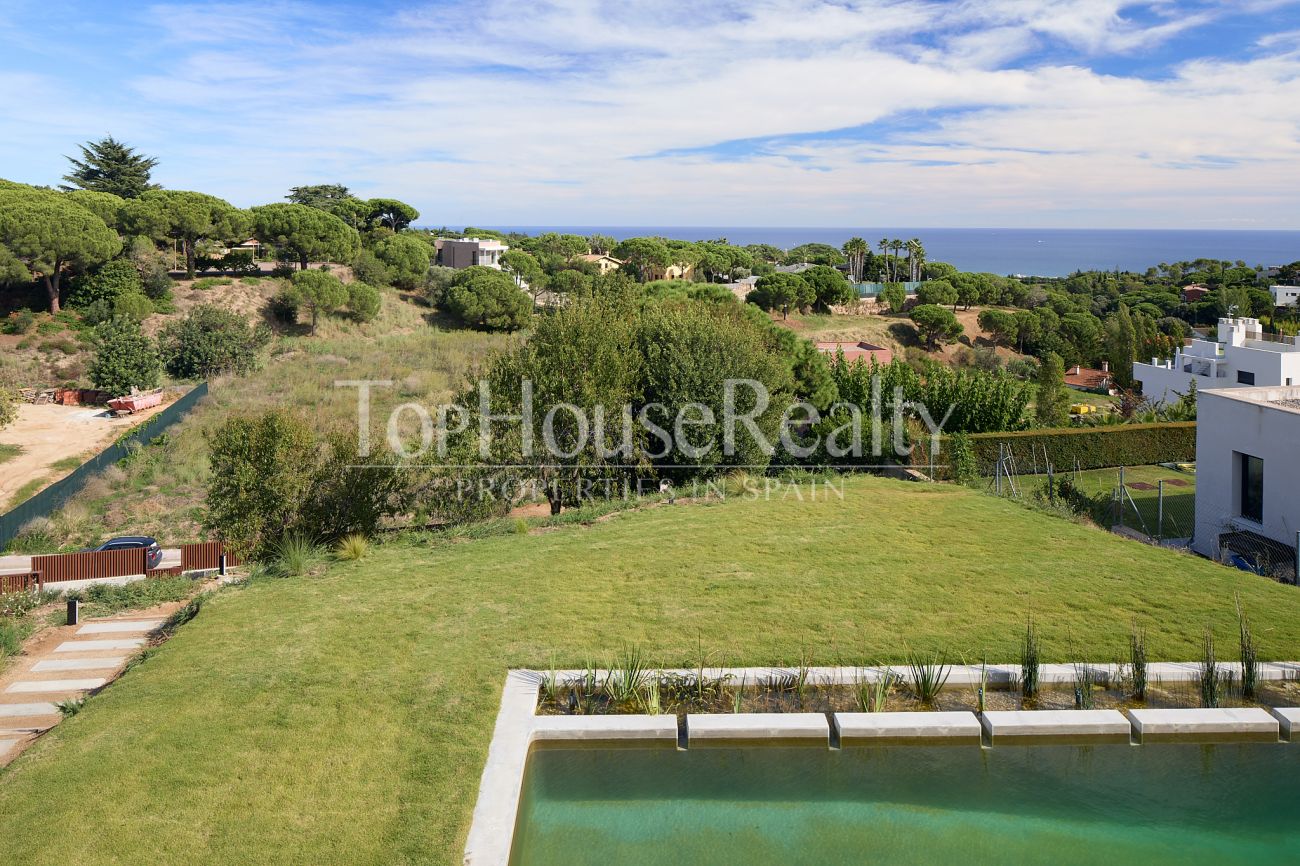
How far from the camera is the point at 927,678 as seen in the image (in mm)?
7727

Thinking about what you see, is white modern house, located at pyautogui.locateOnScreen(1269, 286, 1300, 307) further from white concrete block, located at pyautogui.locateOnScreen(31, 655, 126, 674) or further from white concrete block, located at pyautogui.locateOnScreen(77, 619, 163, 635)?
white concrete block, located at pyautogui.locateOnScreen(31, 655, 126, 674)

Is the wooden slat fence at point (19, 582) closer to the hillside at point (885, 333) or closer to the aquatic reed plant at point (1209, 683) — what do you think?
the aquatic reed plant at point (1209, 683)

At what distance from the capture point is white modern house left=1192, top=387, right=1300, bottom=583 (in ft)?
46.7

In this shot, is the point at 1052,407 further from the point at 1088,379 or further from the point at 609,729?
the point at 609,729

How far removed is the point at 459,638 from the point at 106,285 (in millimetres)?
38129

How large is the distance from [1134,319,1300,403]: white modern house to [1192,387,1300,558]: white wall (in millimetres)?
11756

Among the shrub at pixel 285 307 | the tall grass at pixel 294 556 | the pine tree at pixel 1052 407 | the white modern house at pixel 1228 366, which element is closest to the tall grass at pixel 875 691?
the tall grass at pixel 294 556

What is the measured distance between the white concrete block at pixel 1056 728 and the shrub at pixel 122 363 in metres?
32.7

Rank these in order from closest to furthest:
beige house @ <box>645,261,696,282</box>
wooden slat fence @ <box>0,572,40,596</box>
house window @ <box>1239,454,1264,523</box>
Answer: wooden slat fence @ <box>0,572,40,596</box> → house window @ <box>1239,454,1264,523</box> → beige house @ <box>645,261,696,282</box>

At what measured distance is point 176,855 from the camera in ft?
18.3

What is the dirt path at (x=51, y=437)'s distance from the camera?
22500mm

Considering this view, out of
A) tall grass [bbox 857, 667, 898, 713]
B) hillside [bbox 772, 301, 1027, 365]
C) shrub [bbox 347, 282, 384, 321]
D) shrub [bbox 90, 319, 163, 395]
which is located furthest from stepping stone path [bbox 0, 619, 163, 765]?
hillside [bbox 772, 301, 1027, 365]

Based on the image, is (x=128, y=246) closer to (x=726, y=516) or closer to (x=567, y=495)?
(x=567, y=495)

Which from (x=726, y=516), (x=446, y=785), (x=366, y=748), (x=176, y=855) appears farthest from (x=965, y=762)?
(x=726, y=516)
